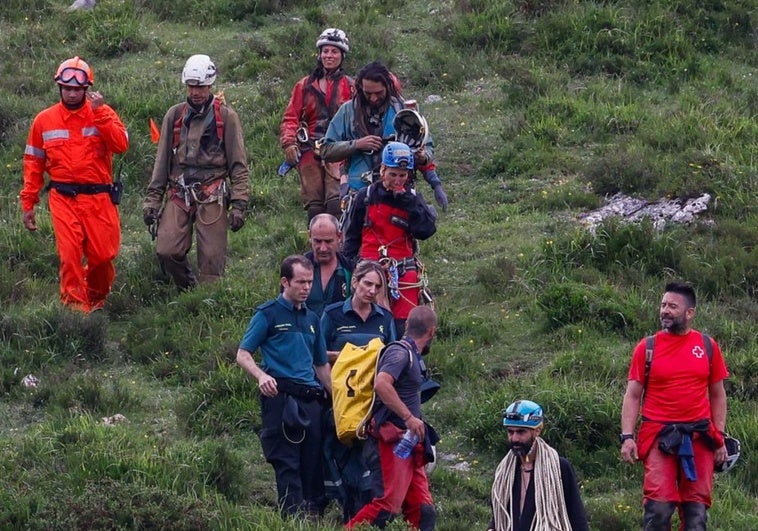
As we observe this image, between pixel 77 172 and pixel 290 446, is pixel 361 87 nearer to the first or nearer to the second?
pixel 77 172

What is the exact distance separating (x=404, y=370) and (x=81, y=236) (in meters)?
4.40

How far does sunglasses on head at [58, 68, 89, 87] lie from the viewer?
1152cm

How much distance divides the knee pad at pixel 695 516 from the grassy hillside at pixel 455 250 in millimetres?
728

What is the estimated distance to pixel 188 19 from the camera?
1906cm

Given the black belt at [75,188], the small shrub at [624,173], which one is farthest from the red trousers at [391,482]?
the small shrub at [624,173]

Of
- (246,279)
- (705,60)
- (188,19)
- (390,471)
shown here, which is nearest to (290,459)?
(390,471)

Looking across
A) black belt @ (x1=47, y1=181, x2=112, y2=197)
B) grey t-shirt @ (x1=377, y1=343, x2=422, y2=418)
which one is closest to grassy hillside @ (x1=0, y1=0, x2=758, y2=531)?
grey t-shirt @ (x1=377, y1=343, x2=422, y2=418)

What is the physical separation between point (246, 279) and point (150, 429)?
2.42 meters

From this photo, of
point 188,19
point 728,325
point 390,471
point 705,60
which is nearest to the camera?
point 390,471

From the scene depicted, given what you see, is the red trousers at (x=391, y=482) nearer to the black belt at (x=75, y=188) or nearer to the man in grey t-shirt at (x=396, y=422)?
the man in grey t-shirt at (x=396, y=422)

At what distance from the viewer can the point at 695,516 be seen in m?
8.62

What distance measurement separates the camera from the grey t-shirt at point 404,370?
325 inches

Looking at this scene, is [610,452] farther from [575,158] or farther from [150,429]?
[575,158]

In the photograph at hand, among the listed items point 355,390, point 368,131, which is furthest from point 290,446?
point 368,131
